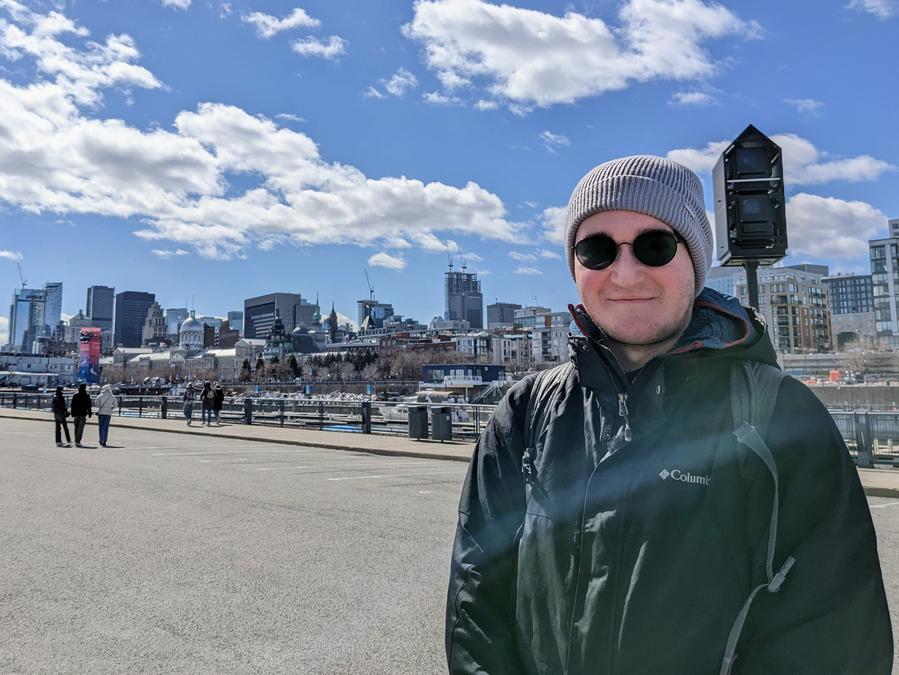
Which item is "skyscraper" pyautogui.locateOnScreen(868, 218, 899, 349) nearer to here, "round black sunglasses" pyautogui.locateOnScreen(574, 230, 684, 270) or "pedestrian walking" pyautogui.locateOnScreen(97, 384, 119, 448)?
"pedestrian walking" pyautogui.locateOnScreen(97, 384, 119, 448)

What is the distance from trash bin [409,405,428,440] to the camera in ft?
73.0

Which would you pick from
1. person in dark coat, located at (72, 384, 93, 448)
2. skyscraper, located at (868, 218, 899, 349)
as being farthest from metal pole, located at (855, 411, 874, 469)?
skyscraper, located at (868, 218, 899, 349)

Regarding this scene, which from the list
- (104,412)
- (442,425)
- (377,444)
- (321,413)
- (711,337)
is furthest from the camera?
(321,413)

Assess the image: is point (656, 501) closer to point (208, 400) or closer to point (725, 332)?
point (725, 332)

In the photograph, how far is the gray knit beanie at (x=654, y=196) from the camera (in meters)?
1.86

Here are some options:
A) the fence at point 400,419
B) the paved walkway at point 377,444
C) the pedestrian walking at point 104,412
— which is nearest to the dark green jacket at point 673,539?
the fence at point 400,419

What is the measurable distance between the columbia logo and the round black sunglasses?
1.88 ft

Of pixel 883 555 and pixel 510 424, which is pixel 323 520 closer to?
pixel 883 555

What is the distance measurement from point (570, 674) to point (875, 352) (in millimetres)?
100740

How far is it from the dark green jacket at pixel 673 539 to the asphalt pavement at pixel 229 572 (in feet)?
9.05

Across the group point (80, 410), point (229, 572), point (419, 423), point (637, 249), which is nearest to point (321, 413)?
point (419, 423)

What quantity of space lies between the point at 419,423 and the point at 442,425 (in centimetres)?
96

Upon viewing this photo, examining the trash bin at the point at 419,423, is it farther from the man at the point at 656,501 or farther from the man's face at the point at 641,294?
the man's face at the point at 641,294

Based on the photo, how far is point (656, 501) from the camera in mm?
1601
